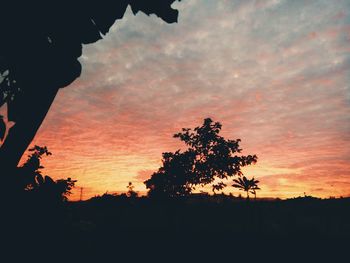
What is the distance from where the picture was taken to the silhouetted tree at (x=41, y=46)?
1852mm

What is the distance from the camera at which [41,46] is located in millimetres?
2010

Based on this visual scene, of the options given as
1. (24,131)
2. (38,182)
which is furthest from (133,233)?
(24,131)

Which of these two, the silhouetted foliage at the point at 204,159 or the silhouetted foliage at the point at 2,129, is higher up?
the silhouetted foliage at the point at 204,159

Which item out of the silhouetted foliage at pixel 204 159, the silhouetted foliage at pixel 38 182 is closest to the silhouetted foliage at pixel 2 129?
the silhouetted foliage at pixel 38 182

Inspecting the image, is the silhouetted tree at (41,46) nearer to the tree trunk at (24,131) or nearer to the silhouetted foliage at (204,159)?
the tree trunk at (24,131)

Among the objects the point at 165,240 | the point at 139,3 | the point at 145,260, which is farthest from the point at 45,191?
the point at 165,240

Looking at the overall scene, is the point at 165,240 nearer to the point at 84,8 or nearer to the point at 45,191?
the point at 45,191

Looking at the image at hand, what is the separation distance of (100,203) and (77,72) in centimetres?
230

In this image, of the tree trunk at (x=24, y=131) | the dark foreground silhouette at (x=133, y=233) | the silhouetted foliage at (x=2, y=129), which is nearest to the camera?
the tree trunk at (x=24, y=131)

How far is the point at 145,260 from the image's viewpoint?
42.5 feet

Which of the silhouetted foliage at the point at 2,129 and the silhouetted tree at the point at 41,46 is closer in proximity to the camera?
the silhouetted tree at the point at 41,46

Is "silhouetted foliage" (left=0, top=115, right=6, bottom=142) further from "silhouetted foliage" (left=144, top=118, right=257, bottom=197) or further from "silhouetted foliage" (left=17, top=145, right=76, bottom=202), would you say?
"silhouetted foliage" (left=144, top=118, right=257, bottom=197)

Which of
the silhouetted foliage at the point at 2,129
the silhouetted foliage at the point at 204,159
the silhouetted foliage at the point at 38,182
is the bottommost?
the silhouetted foliage at the point at 38,182

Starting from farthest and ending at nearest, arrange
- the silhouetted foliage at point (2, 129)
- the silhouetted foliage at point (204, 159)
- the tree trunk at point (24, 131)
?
the silhouetted foliage at point (204, 159) < the silhouetted foliage at point (2, 129) < the tree trunk at point (24, 131)
